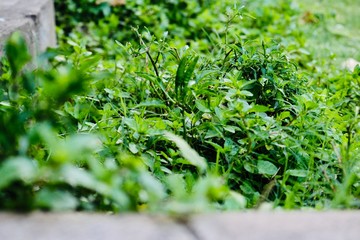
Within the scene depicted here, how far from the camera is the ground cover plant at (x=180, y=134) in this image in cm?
112

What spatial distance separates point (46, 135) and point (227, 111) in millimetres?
871

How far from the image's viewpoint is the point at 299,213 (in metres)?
1.10

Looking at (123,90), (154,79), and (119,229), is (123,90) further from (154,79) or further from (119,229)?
(119,229)

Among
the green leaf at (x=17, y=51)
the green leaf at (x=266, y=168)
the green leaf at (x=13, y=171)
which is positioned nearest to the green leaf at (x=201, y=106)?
the green leaf at (x=266, y=168)

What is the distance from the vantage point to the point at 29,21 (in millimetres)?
2668

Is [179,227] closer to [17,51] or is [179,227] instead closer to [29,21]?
[17,51]

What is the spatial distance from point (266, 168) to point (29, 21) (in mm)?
1488

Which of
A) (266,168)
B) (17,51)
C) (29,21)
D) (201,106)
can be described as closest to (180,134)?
(201,106)

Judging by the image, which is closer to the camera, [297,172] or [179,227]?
[179,227]

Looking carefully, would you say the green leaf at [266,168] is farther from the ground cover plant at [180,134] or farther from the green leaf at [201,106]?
the green leaf at [201,106]

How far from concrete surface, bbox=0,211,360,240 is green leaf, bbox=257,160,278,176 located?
70 cm

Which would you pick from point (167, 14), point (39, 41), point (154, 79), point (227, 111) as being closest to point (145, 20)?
point (167, 14)

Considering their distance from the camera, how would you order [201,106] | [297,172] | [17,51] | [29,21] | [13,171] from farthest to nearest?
[29,21], [201,106], [297,172], [17,51], [13,171]

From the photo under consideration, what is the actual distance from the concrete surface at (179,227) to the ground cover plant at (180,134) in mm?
33
